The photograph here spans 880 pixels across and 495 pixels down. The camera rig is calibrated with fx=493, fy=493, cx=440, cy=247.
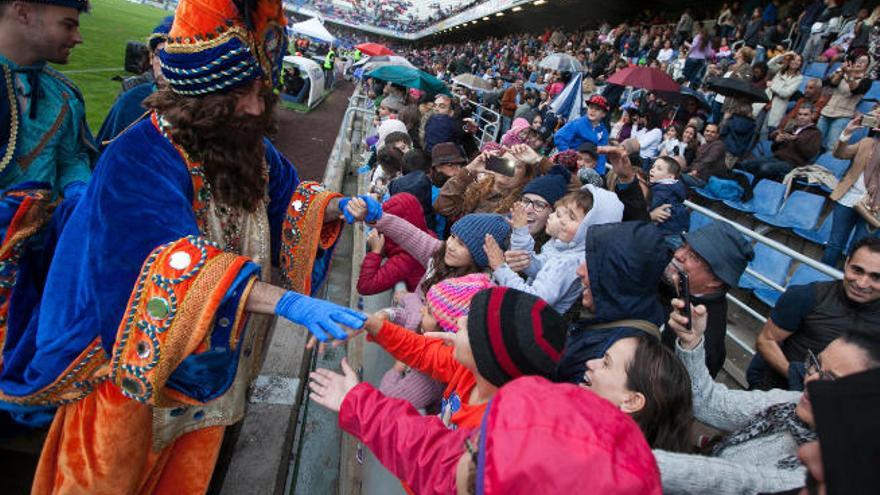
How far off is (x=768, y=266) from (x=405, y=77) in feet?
28.4

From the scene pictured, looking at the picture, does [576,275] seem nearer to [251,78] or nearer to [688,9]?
[251,78]

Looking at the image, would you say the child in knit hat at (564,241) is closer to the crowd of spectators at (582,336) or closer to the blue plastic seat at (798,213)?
the crowd of spectators at (582,336)

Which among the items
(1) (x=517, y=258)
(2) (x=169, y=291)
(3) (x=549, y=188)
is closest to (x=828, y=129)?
(3) (x=549, y=188)

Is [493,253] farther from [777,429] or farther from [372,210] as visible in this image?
[777,429]

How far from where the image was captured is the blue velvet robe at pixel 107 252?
1.54m

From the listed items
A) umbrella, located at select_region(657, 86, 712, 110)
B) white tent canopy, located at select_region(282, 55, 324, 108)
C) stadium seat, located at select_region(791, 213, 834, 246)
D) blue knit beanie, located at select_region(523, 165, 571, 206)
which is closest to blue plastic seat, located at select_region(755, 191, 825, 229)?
stadium seat, located at select_region(791, 213, 834, 246)

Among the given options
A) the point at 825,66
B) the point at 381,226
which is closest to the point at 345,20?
the point at 825,66

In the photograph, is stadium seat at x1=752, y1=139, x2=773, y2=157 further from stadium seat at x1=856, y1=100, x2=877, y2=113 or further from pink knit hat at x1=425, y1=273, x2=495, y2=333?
pink knit hat at x1=425, y1=273, x2=495, y2=333

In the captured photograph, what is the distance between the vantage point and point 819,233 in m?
5.64

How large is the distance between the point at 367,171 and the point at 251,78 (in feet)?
19.6

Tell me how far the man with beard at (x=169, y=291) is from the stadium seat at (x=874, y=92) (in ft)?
31.1

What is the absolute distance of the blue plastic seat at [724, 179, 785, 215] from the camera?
6232mm

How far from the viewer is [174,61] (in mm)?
1663

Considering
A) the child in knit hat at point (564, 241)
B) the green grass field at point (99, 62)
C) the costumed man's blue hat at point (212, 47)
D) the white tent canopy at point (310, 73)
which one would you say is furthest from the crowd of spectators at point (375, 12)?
the costumed man's blue hat at point (212, 47)
